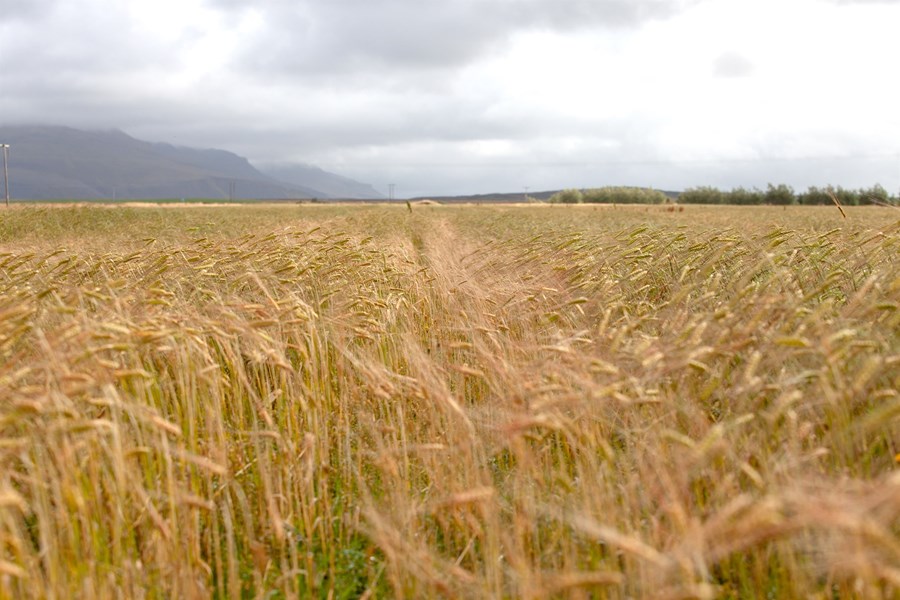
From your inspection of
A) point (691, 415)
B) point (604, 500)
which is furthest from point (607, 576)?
point (691, 415)

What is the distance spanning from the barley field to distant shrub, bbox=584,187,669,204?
3286 inches

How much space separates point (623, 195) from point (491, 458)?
8745 centimetres

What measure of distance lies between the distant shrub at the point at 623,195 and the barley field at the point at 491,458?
83.5 m

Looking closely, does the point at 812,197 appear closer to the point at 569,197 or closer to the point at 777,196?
the point at 777,196

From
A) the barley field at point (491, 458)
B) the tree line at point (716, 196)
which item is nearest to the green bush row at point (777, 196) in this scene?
the tree line at point (716, 196)

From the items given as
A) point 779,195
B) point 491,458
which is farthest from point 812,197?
point 491,458

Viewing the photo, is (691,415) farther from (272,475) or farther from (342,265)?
(342,265)

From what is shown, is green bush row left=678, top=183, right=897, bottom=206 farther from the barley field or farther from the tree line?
the barley field

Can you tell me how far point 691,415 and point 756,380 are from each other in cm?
59

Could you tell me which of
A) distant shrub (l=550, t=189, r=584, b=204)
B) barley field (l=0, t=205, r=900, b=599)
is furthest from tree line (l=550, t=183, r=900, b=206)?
barley field (l=0, t=205, r=900, b=599)

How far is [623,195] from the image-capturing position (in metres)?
88.2

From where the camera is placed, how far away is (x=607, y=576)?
6.46ft

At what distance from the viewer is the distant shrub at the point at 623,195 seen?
283 ft

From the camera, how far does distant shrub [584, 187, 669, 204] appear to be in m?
86.1
